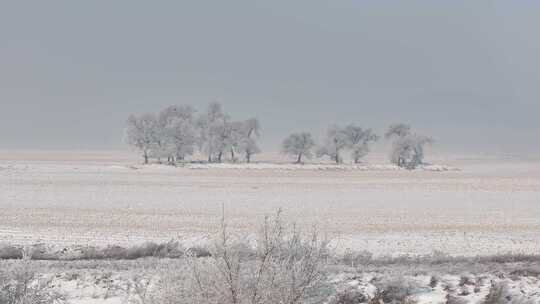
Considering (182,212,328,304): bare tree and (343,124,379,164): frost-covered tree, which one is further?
(343,124,379,164): frost-covered tree

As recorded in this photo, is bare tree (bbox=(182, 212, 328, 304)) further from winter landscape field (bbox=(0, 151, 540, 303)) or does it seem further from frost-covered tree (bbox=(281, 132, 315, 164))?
frost-covered tree (bbox=(281, 132, 315, 164))

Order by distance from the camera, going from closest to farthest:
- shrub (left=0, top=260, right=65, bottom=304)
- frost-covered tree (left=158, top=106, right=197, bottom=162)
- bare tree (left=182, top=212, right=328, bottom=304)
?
bare tree (left=182, top=212, right=328, bottom=304) → shrub (left=0, top=260, right=65, bottom=304) → frost-covered tree (left=158, top=106, right=197, bottom=162)

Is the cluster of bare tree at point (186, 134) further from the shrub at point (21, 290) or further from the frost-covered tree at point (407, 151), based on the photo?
the shrub at point (21, 290)

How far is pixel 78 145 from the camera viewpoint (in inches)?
4843

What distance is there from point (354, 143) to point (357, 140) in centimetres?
52

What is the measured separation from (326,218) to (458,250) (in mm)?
7059

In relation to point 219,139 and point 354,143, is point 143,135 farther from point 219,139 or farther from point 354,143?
point 354,143

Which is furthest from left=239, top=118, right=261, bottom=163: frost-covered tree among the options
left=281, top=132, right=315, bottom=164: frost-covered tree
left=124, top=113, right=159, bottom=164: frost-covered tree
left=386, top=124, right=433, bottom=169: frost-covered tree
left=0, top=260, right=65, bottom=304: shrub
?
left=0, top=260, right=65, bottom=304: shrub

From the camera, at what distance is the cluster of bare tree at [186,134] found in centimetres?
6288

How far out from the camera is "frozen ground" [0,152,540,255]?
17359mm

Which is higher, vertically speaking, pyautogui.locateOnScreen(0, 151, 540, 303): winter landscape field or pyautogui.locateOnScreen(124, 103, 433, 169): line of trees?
pyautogui.locateOnScreen(124, 103, 433, 169): line of trees

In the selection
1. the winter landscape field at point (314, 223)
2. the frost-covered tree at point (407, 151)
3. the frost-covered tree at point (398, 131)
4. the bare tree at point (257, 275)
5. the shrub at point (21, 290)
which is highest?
the frost-covered tree at point (398, 131)

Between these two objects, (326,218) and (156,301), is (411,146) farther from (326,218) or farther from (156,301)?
(156,301)

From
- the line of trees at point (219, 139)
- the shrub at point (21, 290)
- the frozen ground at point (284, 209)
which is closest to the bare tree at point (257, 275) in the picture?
the shrub at point (21, 290)
